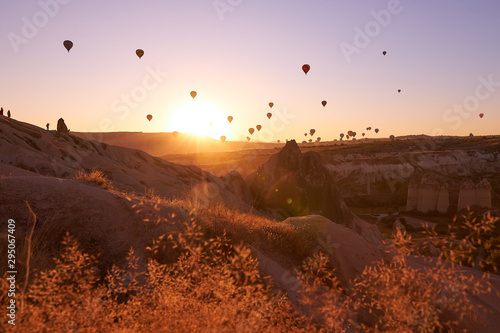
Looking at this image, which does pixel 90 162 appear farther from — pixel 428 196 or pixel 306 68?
pixel 428 196

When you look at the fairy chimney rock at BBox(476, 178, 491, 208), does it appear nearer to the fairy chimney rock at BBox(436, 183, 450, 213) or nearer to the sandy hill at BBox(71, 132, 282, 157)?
the fairy chimney rock at BBox(436, 183, 450, 213)

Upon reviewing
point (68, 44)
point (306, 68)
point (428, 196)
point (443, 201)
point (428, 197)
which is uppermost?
point (68, 44)

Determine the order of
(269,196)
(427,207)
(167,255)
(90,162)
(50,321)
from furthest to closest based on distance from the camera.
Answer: (427,207), (269,196), (90,162), (167,255), (50,321)

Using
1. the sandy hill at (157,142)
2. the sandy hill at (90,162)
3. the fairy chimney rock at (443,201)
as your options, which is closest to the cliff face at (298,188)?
the sandy hill at (90,162)

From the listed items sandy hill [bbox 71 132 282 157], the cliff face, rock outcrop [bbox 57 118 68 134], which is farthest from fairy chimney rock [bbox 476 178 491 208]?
sandy hill [bbox 71 132 282 157]

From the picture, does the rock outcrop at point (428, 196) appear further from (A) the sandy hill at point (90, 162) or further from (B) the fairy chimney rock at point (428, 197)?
(A) the sandy hill at point (90, 162)

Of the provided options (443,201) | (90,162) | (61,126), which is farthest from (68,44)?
(443,201)

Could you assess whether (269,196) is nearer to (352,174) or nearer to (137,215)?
(137,215)

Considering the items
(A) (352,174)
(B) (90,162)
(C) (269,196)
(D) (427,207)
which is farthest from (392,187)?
(B) (90,162)
